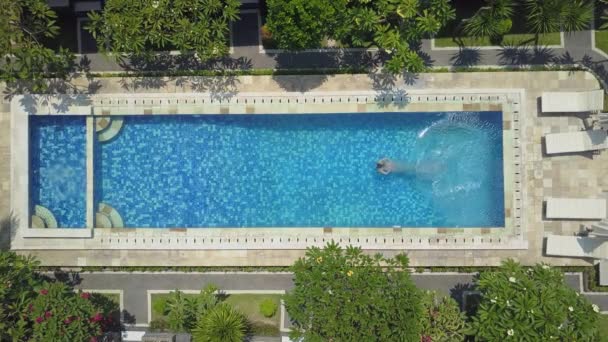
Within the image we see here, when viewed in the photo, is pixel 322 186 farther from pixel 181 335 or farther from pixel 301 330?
pixel 181 335

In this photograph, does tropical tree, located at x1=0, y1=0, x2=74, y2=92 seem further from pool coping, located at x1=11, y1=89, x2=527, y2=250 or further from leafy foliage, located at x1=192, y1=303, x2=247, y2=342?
leafy foliage, located at x1=192, y1=303, x2=247, y2=342

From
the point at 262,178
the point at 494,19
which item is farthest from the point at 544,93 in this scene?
the point at 262,178

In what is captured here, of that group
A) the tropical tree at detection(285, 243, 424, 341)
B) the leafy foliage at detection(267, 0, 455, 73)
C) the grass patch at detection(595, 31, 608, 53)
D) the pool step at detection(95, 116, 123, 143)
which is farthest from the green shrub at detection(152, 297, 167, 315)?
the grass patch at detection(595, 31, 608, 53)

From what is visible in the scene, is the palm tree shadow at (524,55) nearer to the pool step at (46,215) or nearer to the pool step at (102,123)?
the pool step at (102,123)

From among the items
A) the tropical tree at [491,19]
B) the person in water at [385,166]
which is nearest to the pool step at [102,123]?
the person in water at [385,166]

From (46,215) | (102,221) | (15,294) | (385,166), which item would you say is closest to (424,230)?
(385,166)
